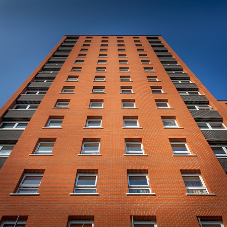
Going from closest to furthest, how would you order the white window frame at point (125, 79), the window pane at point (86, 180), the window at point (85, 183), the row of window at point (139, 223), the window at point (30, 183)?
the row of window at point (139, 223) < the window at point (30, 183) < the window at point (85, 183) < the window pane at point (86, 180) < the white window frame at point (125, 79)

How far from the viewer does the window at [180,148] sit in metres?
13.4

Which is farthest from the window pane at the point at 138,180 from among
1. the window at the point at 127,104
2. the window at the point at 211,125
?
the window at the point at 211,125

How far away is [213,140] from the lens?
49.5 feet

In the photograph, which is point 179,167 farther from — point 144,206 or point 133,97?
point 133,97

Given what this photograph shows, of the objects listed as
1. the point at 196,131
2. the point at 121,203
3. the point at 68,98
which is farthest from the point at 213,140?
the point at 68,98

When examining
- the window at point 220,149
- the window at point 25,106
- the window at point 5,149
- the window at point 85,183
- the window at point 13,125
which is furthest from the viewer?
the window at point 25,106

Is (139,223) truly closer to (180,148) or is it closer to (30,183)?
(180,148)

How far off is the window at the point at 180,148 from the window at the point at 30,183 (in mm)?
9919

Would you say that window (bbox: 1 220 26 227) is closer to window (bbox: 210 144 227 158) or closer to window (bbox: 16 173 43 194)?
window (bbox: 16 173 43 194)

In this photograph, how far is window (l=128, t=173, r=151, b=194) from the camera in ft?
35.4

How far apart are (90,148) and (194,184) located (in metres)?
7.68

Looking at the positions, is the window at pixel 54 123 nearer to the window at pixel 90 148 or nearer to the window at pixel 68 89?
the window at pixel 90 148

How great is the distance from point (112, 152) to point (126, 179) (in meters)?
2.30

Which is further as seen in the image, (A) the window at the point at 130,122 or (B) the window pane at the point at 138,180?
(A) the window at the point at 130,122
